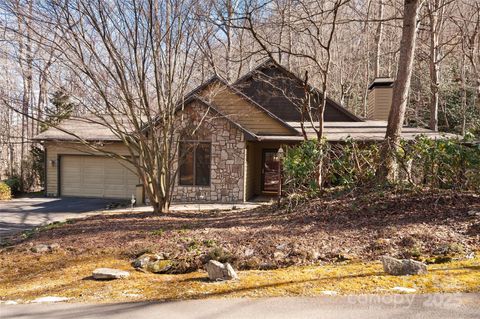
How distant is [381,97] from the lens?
21.3 metres

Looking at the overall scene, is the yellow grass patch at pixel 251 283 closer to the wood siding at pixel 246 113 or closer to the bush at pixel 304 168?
the bush at pixel 304 168

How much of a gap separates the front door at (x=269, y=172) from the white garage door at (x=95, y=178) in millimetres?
5522

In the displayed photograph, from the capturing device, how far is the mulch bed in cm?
547

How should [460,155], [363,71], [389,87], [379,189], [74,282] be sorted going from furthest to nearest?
[363,71]
[389,87]
[379,189]
[460,155]
[74,282]

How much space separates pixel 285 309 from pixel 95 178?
16.2 m

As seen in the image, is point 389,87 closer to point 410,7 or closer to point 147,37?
point 410,7

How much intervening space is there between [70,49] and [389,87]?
51.9 feet

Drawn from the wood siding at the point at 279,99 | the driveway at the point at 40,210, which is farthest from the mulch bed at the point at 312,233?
the wood siding at the point at 279,99

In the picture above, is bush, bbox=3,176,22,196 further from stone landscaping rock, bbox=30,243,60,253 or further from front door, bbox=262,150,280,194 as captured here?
stone landscaping rock, bbox=30,243,60,253

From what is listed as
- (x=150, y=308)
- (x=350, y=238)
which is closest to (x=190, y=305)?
(x=150, y=308)

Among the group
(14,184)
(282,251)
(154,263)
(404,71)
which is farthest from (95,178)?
(282,251)

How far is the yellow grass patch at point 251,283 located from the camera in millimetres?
4078

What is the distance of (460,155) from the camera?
789 cm

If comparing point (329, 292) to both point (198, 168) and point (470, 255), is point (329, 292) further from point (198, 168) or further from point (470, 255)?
Result: point (198, 168)
